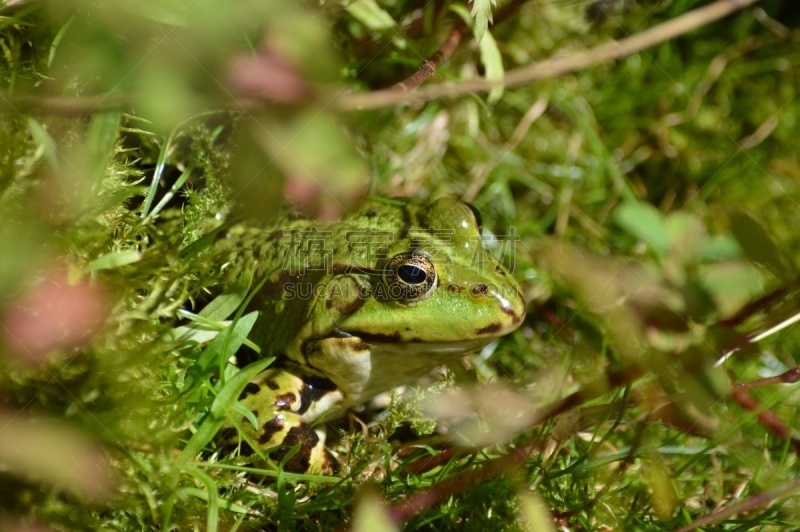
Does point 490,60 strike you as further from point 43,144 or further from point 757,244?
point 43,144

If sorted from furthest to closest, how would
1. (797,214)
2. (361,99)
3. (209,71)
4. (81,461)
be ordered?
(797,214), (361,99), (81,461), (209,71)

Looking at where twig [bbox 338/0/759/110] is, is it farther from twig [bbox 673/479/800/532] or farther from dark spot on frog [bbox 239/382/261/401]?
twig [bbox 673/479/800/532]

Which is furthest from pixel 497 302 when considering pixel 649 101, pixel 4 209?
pixel 649 101

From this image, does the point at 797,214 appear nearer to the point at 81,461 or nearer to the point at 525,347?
the point at 525,347

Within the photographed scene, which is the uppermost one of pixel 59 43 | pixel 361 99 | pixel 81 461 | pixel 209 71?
pixel 209 71

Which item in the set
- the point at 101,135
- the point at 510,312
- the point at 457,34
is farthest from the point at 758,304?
the point at 101,135
